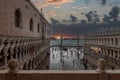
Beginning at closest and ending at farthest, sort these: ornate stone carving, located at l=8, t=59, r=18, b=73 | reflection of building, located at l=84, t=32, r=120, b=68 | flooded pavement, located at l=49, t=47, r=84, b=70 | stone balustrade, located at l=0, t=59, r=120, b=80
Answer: ornate stone carving, located at l=8, t=59, r=18, b=73 < stone balustrade, located at l=0, t=59, r=120, b=80 < reflection of building, located at l=84, t=32, r=120, b=68 < flooded pavement, located at l=49, t=47, r=84, b=70

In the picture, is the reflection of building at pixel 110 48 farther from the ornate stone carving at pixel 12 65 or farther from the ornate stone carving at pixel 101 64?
the ornate stone carving at pixel 12 65

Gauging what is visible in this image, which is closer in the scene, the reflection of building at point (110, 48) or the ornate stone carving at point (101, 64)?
the ornate stone carving at point (101, 64)

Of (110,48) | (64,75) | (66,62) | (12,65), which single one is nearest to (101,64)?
(64,75)

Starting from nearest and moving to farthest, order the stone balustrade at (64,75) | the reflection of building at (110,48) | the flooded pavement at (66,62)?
the stone balustrade at (64,75), the reflection of building at (110,48), the flooded pavement at (66,62)

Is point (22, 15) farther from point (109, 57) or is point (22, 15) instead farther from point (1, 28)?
point (109, 57)

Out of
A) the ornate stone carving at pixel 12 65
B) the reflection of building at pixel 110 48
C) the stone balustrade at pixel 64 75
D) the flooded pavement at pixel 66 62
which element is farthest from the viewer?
the flooded pavement at pixel 66 62

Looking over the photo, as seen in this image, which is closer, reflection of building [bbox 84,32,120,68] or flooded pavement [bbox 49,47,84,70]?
reflection of building [bbox 84,32,120,68]

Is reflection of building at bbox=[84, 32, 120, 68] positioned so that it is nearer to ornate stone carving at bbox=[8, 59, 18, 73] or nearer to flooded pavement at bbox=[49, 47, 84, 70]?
flooded pavement at bbox=[49, 47, 84, 70]

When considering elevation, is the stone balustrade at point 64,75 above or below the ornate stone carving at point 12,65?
below

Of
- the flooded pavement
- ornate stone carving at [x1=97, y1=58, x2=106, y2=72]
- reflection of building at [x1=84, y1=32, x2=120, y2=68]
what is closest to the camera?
ornate stone carving at [x1=97, y1=58, x2=106, y2=72]

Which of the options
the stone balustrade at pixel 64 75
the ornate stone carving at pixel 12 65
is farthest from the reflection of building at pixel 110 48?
the ornate stone carving at pixel 12 65

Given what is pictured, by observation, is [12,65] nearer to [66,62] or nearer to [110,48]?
[110,48]

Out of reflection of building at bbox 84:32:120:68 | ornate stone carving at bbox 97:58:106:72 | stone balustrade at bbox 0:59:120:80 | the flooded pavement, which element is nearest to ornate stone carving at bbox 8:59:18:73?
stone balustrade at bbox 0:59:120:80

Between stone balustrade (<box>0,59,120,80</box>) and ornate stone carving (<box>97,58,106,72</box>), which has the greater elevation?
ornate stone carving (<box>97,58,106,72</box>)
